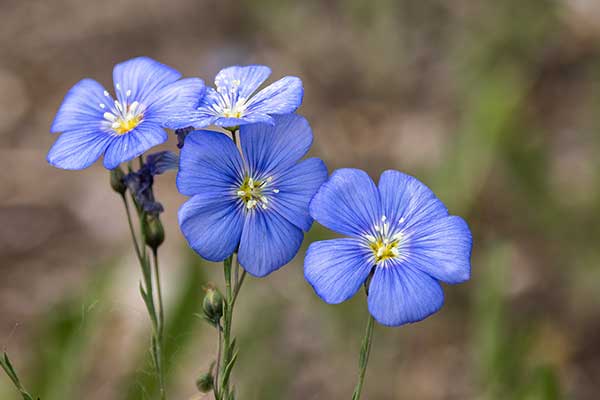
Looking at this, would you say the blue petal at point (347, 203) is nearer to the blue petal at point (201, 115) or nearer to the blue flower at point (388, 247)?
the blue flower at point (388, 247)

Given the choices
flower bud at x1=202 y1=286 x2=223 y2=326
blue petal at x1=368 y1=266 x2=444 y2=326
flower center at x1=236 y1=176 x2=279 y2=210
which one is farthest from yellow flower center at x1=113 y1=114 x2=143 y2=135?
blue petal at x1=368 y1=266 x2=444 y2=326

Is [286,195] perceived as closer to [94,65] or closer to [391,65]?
[391,65]

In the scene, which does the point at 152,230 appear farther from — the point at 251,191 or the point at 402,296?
the point at 402,296

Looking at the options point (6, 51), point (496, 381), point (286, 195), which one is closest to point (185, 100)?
point (286, 195)

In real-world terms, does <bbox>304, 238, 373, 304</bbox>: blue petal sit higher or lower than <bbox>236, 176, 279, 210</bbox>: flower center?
lower

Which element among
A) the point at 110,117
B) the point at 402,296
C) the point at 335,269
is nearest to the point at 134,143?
the point at 110,117

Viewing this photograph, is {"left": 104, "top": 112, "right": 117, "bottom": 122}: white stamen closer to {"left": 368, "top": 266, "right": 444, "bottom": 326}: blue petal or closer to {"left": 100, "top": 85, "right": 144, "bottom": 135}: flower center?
{"left": 100, "top": 85, "right": 144, "bottom": 135}: flower center
